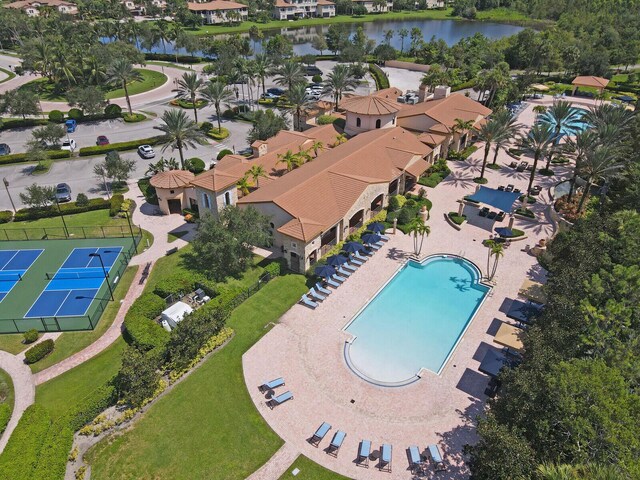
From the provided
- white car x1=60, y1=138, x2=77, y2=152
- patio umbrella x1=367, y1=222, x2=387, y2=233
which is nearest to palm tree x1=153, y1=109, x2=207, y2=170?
white car x1=60, y1=138, x2=77, y2=152

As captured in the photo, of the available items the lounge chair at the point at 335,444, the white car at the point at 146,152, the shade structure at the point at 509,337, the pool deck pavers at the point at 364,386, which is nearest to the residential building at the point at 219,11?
the white car at the point at 146,152

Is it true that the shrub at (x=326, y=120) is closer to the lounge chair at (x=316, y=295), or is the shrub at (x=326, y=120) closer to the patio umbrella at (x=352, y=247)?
the patio umbrella at (x=352, y=247)

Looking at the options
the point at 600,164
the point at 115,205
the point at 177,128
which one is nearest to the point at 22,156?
the point at 115,205

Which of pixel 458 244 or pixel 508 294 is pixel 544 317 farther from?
pixel 458 244

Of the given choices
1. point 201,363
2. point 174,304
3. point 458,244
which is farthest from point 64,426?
point 458,244

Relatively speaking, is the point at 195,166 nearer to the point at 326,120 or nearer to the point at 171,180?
the point at 171,180

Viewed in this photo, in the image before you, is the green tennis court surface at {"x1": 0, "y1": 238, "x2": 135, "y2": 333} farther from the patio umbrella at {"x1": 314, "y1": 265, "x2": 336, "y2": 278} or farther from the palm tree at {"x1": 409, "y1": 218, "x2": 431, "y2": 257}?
the palm tree at {"x1": 409, "y1": 218, "x2": 431, "y2": 257}
